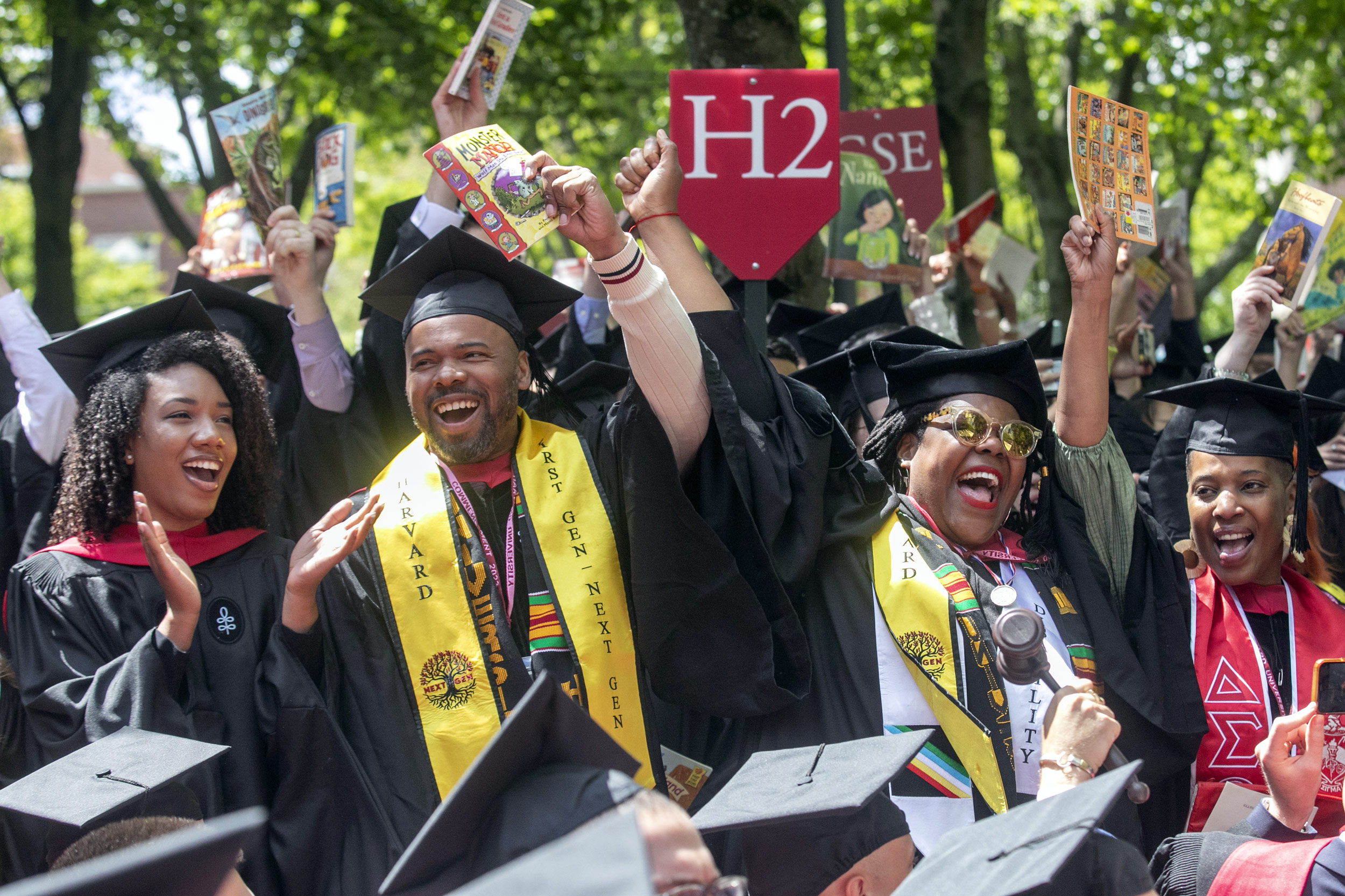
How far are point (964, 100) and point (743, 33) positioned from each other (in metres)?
4.08

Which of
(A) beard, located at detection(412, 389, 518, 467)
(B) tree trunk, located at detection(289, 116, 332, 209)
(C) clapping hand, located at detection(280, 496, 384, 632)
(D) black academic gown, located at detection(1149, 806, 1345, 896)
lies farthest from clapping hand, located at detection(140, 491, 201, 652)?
(B) tree trunk, located at detection(289, 116, 332, 209)

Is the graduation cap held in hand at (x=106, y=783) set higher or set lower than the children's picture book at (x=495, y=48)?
lower

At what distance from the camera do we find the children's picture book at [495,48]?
175 inches

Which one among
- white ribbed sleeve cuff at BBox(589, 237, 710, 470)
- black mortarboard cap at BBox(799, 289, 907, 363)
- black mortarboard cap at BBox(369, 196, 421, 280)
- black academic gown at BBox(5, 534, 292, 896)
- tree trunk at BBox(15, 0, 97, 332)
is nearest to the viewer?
black academic gown at BBox(5, 534, 292, 896)

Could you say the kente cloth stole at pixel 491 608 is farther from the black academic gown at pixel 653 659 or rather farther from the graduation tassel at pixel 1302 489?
the graduation tassel at pixel 1302 489

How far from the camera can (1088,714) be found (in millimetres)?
2506

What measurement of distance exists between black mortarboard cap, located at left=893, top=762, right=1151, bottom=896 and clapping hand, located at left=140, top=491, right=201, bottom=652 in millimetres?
1743

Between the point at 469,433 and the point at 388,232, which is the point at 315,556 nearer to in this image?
the point at 469,433

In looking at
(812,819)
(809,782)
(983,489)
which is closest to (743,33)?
(983,489)

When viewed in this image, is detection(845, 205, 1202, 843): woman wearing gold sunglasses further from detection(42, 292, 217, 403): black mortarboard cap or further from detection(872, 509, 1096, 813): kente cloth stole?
detection(42, 292, 217, 403): black mortarboard cap

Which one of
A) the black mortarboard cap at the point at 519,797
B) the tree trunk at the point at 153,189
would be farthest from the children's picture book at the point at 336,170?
the tree trunk at the point at 153,189

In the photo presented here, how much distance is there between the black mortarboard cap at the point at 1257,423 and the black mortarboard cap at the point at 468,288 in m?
1.94

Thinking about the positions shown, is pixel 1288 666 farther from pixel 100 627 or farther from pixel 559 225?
pixel 100 627

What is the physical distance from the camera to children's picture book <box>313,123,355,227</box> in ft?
15.7
